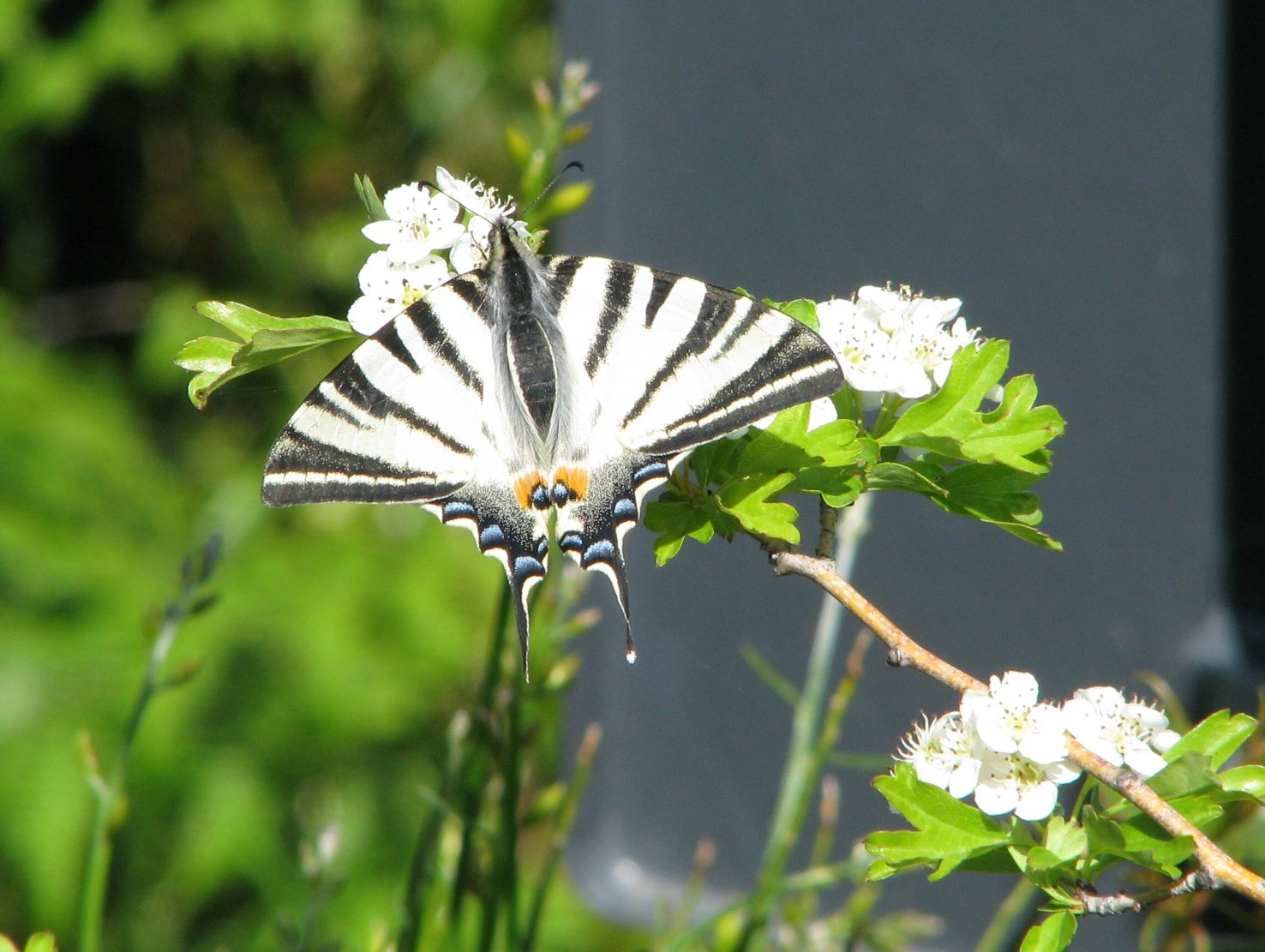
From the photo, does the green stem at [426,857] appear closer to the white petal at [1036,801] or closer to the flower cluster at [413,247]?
the flower cluster at [413,247]

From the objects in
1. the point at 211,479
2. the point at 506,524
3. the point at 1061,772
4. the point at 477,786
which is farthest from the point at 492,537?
the point at 211,479

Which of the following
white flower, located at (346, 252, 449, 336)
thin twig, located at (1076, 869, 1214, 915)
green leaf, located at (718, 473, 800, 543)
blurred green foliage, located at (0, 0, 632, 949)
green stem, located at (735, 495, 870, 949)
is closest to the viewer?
thin twig, located at (1076, 869, 1214, 915)

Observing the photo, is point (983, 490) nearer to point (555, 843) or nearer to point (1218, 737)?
point (1218, 737)

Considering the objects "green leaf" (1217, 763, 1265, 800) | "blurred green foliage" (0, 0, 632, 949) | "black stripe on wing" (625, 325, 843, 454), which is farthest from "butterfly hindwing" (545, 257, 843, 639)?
"blurred green foliage" (0, 0, 632, 949)

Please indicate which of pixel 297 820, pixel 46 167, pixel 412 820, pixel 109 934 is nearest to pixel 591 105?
pixel 297 820

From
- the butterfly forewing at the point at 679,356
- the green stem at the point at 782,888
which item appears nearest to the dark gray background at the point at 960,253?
the green stem at the point at 782,888

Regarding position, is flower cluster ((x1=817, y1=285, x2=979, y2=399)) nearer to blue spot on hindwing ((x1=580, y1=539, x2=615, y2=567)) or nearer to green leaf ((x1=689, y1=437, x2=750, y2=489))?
green leaf ((x1=689, y1=437, x2=750, y2=489))
